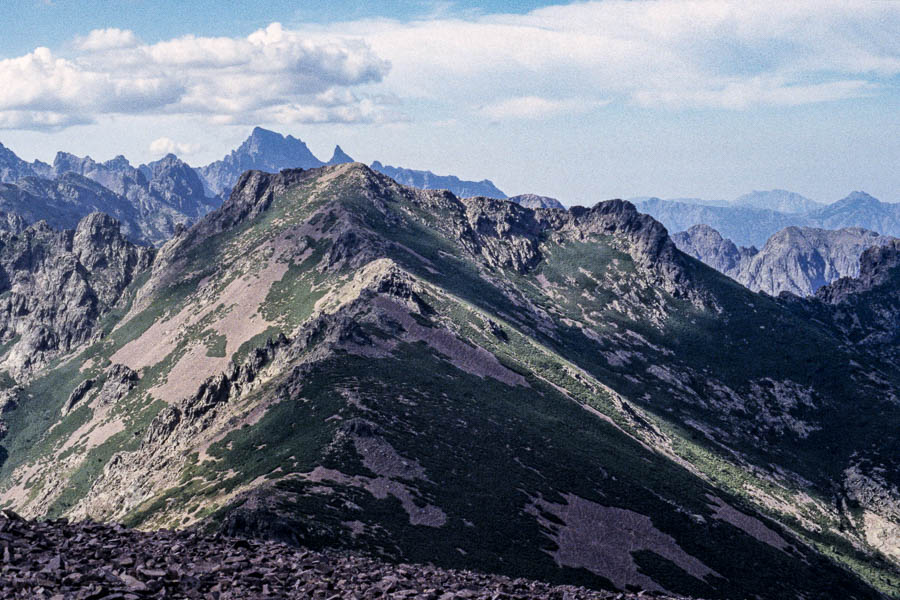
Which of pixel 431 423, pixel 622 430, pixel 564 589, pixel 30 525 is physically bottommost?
pixel 622 430

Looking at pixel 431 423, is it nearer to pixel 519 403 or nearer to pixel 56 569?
pixel 519 403

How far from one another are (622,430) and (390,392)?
269 feet

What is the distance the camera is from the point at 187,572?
1535 inches

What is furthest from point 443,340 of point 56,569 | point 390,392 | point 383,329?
point 56,569

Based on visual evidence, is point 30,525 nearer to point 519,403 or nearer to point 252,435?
point 252,435

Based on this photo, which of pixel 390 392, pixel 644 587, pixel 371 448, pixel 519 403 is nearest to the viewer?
pixel 644 587

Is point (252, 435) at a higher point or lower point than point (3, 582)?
lower

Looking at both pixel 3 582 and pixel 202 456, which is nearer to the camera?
pixel 3 582

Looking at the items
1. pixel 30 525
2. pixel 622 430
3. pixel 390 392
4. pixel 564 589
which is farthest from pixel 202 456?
pixel 622 430

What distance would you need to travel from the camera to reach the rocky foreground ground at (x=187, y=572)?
34875mm

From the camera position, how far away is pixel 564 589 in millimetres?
49406

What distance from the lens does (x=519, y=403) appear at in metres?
174

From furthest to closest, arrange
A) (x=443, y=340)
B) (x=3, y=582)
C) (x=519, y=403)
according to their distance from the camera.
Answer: (x=443, y=340) → (x=519, y=403) → (x=3, y=582)

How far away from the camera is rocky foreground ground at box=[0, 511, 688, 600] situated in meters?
34.9
